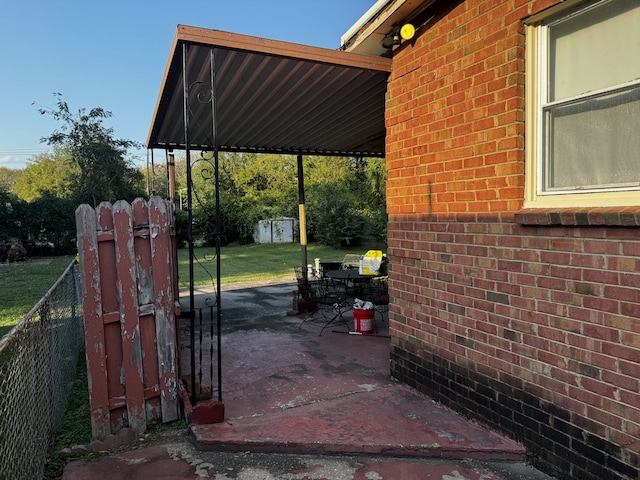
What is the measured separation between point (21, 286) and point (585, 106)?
1270cm

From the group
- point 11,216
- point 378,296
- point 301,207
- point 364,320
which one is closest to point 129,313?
point 364,320

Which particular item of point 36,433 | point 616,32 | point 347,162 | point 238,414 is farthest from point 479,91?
point 347,162

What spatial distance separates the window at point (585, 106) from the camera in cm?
241

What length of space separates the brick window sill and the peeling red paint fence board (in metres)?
2.60

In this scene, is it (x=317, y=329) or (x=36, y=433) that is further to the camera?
(x=317, y=329)

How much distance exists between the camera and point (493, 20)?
3.05 meters

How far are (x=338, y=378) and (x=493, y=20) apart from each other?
3.32 metres

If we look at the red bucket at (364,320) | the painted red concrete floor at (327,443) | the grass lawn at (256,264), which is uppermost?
the red bucket at (364,320)

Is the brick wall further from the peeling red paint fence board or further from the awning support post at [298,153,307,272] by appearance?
the awning support post at [298,153,307,272]

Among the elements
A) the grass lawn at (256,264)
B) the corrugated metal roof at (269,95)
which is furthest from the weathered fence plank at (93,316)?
the grass lawn at (256,264)

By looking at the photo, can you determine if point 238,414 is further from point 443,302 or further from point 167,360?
point 443,302

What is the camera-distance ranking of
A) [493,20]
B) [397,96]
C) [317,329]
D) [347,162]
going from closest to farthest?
[493,20] < [397,96] < [317,329] < [347,162]

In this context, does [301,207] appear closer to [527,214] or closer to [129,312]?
[129,312]

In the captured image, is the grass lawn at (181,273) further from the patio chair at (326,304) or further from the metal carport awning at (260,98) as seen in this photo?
the metal carport awning at (260,98)
